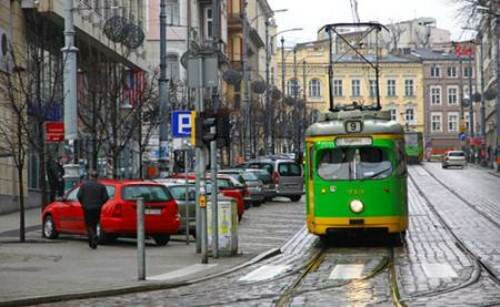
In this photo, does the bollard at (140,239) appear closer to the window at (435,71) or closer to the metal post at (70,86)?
the metal post at (70,86)

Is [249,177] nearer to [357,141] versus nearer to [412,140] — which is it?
[357,141]

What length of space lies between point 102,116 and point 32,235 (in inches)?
366

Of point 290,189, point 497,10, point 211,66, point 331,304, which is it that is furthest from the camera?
point 290,189

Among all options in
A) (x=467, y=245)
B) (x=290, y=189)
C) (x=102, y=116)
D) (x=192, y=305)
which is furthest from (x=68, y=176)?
(x=290, y=189)

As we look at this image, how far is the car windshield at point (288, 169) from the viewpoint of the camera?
48.8m

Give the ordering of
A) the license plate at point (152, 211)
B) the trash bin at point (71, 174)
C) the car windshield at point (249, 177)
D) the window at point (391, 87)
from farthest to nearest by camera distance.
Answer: the window at point (391, 87), the car windshield at point (249, 177), the trash bin at point (71, 174), the license plate at point (152, 211)

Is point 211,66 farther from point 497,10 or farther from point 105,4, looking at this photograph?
point 105,4

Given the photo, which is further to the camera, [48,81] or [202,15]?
[202,15]

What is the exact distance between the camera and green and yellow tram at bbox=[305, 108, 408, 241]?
79.8 ft

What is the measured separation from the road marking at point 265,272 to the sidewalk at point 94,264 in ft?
1.53

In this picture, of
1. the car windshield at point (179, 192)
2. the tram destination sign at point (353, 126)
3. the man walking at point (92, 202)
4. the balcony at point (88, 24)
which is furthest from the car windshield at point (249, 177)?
the man walking at point (92, 202)

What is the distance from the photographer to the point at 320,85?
430ft

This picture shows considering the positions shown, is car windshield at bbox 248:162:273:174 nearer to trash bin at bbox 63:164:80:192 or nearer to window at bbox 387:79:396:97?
trash bin at bbox 63:164:80:192

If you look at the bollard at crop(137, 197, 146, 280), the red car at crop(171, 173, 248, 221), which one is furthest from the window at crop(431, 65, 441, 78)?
the bollard at crop(137, 197, 146, 280)
